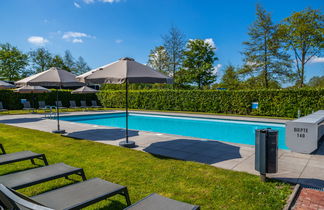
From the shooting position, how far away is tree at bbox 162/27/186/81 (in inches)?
1204

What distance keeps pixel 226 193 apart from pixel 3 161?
4.29 m

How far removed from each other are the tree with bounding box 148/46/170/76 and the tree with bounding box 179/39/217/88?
4.99m

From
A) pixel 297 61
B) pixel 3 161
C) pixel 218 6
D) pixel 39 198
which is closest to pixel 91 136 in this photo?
pixel 3 161

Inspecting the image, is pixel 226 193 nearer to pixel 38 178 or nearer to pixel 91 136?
pixel 38 178

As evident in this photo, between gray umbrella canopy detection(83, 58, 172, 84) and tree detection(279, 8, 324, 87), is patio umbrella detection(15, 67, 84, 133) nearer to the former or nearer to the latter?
gray umbrella canopy detection(83, 58, 172, 84)

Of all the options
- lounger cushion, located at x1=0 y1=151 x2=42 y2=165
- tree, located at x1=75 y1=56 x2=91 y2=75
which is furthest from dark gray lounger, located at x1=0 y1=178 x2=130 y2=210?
tree, located at x1=75 y1=56 x2=91 y2=75

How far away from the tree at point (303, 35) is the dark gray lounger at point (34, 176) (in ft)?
86.4

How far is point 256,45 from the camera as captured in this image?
24.4 meters

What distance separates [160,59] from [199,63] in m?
8.73

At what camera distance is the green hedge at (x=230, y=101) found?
1433cm

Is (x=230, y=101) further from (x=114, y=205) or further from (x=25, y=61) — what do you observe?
(x=25, y=61)

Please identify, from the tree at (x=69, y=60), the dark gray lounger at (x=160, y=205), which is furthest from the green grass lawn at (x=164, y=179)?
the tree at (x=69, y=60)

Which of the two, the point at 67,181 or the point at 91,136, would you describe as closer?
the point at 67,181

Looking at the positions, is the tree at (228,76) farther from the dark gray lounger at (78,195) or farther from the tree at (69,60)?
the tree at (69,60)
